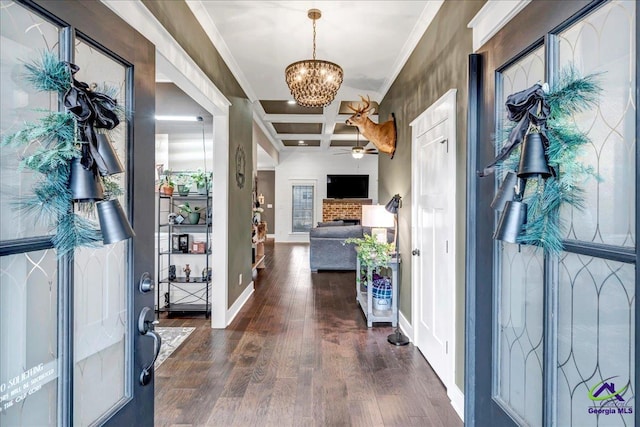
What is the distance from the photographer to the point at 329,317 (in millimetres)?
4223

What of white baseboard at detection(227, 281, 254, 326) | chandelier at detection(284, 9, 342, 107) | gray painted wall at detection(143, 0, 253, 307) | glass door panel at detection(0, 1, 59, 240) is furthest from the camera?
white baseboard at detection(227, 281, 254, 326)

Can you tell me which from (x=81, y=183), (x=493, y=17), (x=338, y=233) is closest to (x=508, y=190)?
(x=493, y=17)

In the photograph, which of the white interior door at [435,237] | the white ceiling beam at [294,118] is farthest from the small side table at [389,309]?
the white ceiling beam at [294,118]

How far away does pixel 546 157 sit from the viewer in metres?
0.96

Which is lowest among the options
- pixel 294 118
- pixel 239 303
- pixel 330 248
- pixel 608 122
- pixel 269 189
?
pixel 239 303

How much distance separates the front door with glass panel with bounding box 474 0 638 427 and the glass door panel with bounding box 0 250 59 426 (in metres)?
1.42

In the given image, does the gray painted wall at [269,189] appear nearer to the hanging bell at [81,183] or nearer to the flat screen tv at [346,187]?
the flat screen tv at [346,187]

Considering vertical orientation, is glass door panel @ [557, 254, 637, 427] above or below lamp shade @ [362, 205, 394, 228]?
below

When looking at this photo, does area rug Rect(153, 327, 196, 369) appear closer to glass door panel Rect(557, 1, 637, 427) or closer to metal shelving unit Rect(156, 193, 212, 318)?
metal shelving unit Rect(156, 193, 212, 318)

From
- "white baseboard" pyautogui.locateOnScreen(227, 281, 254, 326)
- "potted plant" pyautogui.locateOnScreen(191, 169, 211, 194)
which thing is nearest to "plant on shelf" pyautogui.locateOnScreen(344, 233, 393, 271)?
"white baseboard" pyautogui.locateOnScreen(227, 281, 254, 326)

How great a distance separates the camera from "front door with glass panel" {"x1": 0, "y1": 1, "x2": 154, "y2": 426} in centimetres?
86

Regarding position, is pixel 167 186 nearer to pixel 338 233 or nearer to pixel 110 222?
pixel 110 222

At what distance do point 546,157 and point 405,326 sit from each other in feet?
10.1

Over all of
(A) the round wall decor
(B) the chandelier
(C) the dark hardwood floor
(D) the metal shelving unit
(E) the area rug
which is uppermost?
(B) the chandelier
